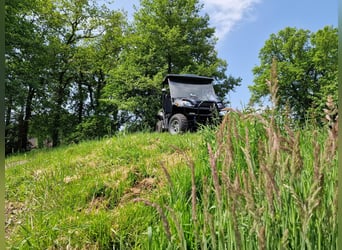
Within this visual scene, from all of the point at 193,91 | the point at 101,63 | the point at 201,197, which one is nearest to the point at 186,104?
the point at 193,91

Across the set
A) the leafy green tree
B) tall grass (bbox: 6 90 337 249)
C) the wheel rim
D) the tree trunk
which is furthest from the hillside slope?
the tree trunk

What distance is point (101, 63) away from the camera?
20.1 metres

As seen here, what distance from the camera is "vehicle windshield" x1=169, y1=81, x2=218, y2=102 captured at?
917 cm

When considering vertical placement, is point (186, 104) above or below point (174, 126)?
above

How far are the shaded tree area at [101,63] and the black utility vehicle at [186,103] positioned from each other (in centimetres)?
438

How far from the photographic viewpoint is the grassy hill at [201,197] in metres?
0.71

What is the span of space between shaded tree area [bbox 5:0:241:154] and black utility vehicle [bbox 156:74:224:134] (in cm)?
438

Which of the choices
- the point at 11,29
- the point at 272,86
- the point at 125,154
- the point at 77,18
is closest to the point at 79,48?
the point at 77,18

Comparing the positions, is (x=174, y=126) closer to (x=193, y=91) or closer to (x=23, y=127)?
(x=193, y=91)

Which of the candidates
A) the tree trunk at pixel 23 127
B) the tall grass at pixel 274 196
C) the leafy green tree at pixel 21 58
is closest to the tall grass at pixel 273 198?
the tall grass at pixel 274 196

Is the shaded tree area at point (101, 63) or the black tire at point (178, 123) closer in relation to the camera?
the black tire at point (178, 123)

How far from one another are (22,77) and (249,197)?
12.2 m

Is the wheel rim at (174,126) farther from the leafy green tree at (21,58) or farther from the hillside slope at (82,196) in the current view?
the leafy green tree at (21,58)

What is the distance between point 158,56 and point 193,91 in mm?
8321
